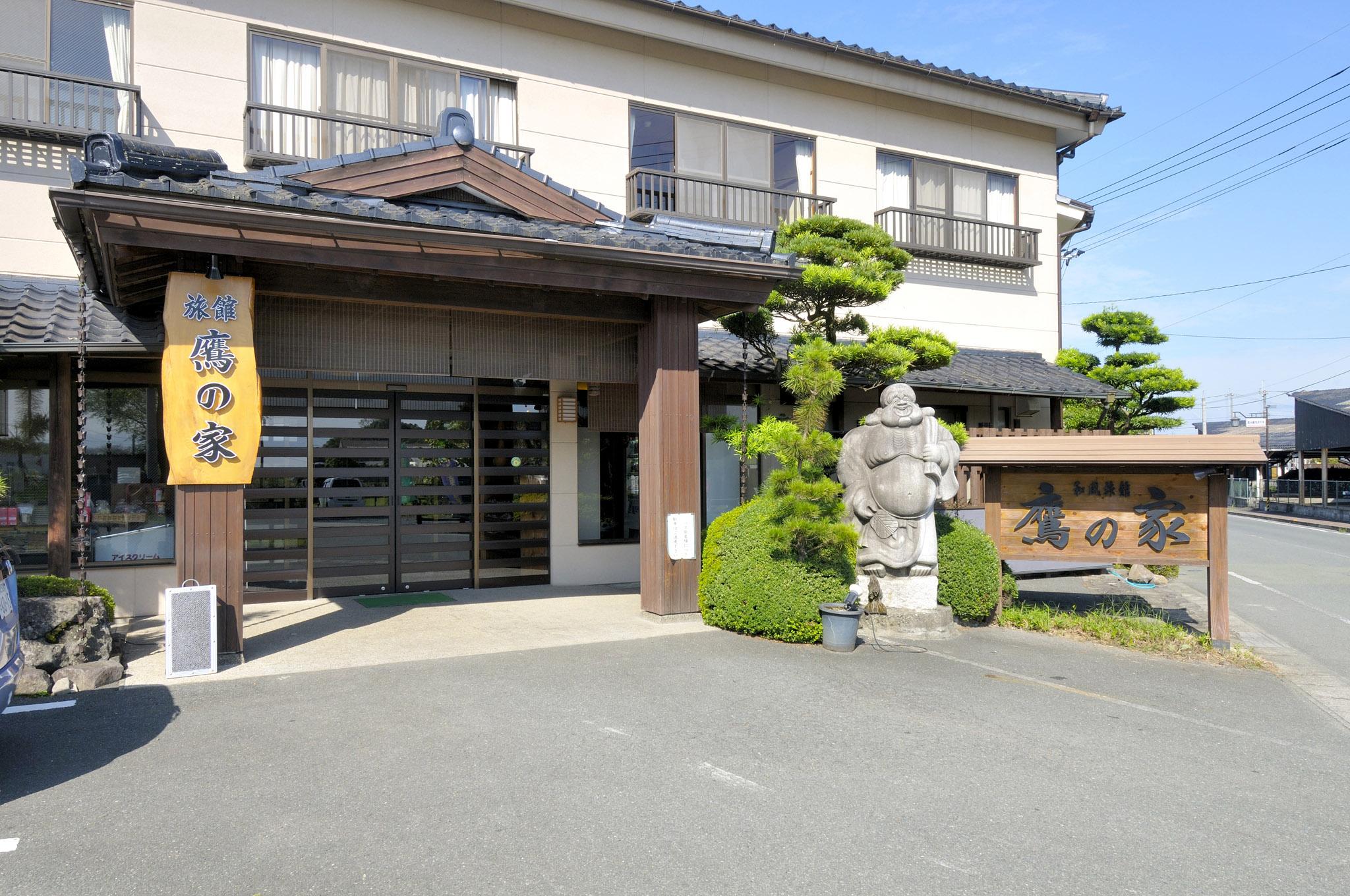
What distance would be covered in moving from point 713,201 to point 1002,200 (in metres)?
7.08

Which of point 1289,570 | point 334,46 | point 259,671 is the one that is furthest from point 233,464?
point 1289,570

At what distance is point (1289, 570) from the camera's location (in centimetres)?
1914

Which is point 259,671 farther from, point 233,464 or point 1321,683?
point 1321,683

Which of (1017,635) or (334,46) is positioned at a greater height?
(334,46)

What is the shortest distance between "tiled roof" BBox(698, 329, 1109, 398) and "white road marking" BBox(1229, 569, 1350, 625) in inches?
179

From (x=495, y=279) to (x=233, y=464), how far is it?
9.68 ft

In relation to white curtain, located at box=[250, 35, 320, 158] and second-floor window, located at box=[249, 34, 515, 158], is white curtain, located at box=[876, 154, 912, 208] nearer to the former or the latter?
second-floor window, located at box=[249, 34, 515, 158]

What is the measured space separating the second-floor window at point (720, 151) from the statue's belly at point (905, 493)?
23.1ft

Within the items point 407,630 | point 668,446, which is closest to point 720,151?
point 668,446

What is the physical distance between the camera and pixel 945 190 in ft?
57.1

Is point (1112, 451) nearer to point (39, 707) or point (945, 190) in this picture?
point (945, 190)

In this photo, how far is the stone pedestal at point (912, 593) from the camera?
9.78 m

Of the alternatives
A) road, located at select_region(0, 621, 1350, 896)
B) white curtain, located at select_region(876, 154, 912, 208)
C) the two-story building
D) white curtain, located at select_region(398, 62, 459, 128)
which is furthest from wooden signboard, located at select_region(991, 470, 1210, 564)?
white curtain, located at select_region(398, 62, 459, 128)

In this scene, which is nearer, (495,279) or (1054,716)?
(1054,716)
